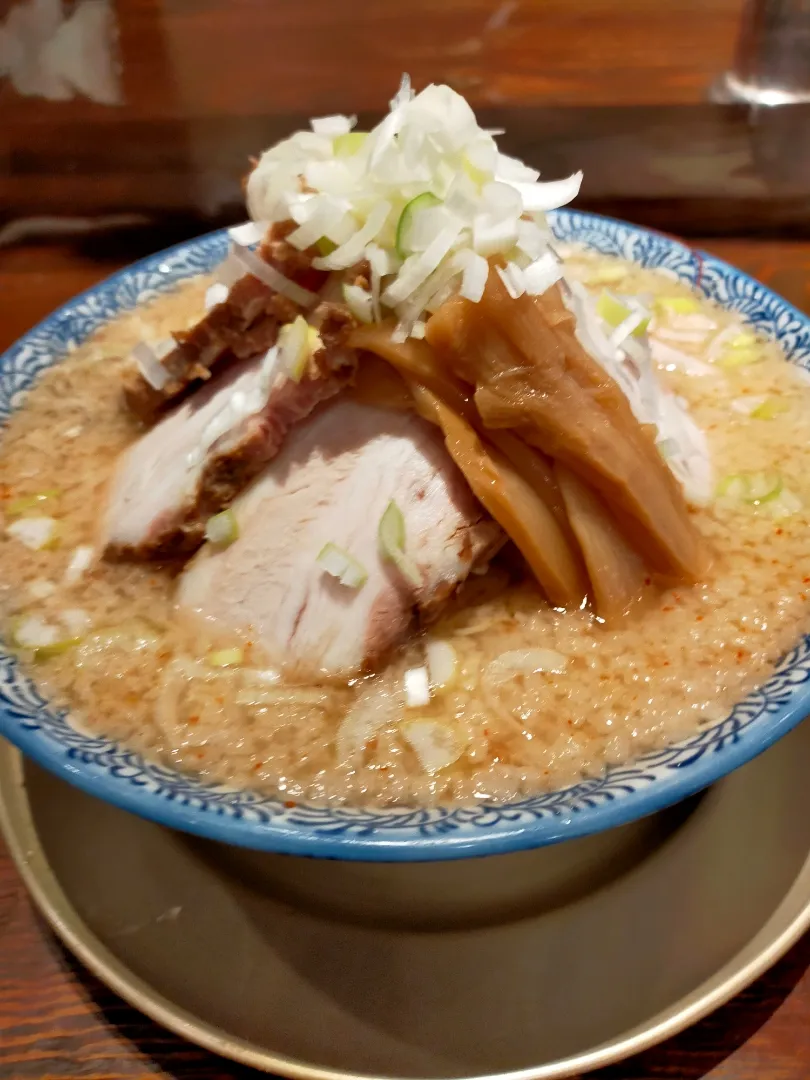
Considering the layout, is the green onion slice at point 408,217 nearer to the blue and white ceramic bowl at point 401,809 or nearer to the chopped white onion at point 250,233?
the chopped white onion at point 250,233

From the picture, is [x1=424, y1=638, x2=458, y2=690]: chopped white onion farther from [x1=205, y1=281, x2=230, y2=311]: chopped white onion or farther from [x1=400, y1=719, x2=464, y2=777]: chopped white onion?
[x1=205, y1=281, x2=230, y2=311]: chopped white onion

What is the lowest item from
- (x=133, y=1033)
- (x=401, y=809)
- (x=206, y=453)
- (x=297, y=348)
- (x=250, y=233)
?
(x=133, y=1033)

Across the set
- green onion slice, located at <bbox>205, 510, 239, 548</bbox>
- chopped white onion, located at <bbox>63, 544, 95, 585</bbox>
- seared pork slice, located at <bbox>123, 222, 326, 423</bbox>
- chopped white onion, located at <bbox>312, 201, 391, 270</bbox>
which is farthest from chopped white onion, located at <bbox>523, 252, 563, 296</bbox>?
chopped white onion, located at <bbox>63, 544, 95, 585</bbox>

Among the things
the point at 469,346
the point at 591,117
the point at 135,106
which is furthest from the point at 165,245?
the point at 469,346

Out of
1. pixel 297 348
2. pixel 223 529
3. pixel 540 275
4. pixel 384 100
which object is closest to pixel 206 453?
pixel 223 529

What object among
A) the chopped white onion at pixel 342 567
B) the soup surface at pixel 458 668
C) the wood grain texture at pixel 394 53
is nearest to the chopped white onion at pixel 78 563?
the soup surface at pixel 458 668

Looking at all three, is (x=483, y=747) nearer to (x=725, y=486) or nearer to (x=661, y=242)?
(x=725, y=486)

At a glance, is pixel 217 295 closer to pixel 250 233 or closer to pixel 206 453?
pixel 250 233
